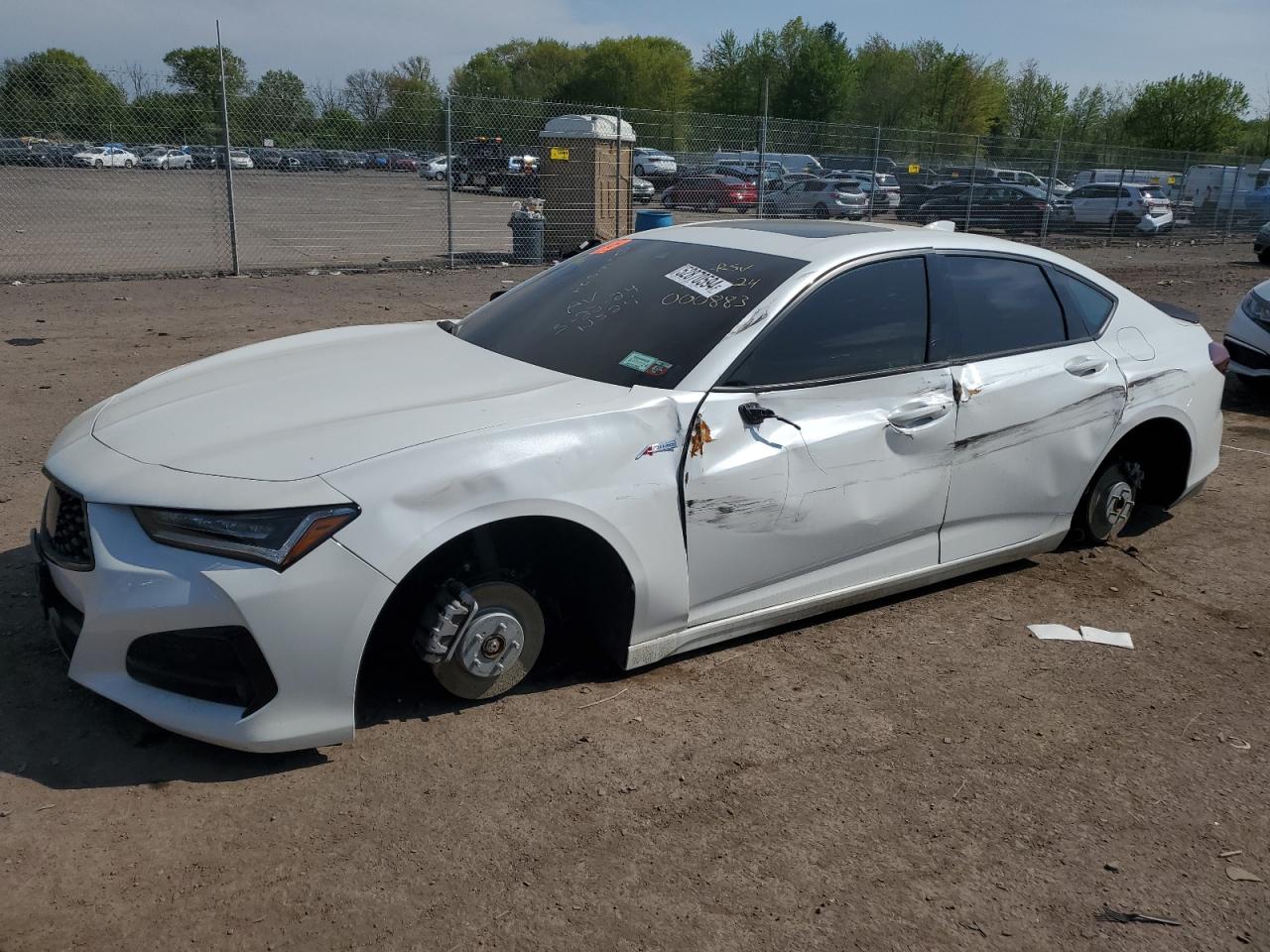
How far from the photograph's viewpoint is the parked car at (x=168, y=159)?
1429 centimetres

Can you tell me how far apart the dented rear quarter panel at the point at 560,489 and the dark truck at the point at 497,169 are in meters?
13.3

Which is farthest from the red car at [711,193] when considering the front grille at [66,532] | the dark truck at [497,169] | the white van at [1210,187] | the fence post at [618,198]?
the front grille at [66,532]

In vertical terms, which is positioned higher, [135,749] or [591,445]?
[591,445]

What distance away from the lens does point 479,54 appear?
11138cm

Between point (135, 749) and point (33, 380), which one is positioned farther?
point (33, 380)

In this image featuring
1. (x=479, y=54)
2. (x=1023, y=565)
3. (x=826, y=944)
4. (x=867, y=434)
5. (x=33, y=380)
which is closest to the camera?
(x=826, y=944)

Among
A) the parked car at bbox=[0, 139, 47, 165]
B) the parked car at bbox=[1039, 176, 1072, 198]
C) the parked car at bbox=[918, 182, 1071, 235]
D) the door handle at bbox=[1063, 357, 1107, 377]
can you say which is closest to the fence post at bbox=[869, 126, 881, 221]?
the parked car at bbox=[918, 182, 1071, 235]

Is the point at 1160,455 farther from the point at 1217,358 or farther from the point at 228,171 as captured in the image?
the point at 228,171

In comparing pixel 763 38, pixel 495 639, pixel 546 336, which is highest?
pixel 763 38

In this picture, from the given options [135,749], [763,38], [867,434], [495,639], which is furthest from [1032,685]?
[763,38]

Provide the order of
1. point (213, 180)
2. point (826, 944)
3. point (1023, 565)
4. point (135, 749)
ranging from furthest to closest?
point (213, 180), point (1023, 565), point (135, 749), point (826, 944)

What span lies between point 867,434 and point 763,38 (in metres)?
82.4

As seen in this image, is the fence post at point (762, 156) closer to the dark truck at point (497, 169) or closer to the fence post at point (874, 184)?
the fence post at point (874, 184)

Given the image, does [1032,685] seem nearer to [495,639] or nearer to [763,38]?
[495,639]
